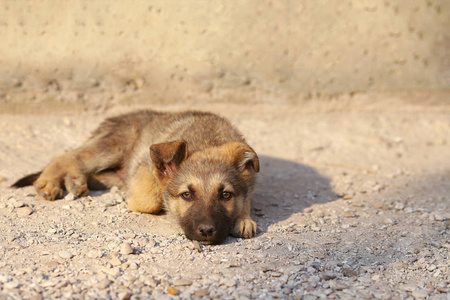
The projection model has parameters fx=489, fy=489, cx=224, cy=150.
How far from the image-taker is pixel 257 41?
25.8ft

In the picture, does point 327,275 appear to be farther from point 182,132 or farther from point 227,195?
point 182,132

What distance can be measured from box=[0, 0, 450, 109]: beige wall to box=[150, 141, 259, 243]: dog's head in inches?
130

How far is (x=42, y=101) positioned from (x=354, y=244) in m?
5.04

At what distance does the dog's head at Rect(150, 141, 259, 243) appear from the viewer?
413cm

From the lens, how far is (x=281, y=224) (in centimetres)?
480

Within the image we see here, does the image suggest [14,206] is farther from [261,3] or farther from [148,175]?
[261,3]

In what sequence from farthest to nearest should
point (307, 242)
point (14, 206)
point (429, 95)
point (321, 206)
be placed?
point (429, 95), point (321, 206), point (14, 206), point (307, 242)

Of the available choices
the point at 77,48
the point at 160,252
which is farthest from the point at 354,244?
the point at 77,48

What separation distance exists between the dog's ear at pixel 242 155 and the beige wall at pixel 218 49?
3322 mm

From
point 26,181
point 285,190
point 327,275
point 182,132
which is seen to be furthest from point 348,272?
point 26,181

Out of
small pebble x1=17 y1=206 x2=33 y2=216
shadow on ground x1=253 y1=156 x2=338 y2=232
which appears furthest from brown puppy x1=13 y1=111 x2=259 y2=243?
shadow on ground x1=253 y1=156 x2=338 y2=232

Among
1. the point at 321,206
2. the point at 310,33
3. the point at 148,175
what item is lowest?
the point at 321,206

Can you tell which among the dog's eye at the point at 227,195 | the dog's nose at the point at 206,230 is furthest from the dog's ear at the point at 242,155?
the dog's nose at the point at 206,230

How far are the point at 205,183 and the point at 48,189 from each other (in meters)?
1.84
